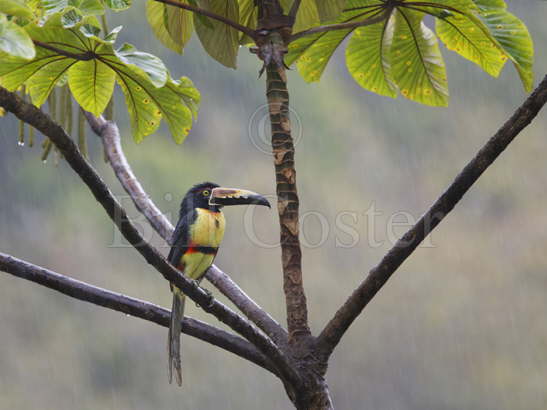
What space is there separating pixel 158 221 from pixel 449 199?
1110mm

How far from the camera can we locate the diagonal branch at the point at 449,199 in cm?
184

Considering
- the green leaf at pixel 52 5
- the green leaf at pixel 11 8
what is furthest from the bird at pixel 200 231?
the green leaf at pixel 11 8

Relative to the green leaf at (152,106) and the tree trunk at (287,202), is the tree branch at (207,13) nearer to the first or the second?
the tree trunk at (287,202)

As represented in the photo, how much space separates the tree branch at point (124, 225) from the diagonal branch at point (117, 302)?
0.41 ft

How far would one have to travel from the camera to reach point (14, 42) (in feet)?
4.51

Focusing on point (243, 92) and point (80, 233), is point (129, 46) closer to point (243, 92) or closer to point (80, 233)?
point (80, 233)

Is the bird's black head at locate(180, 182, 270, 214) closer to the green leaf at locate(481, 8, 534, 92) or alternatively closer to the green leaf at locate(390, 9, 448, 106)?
the green leaf at locate(390, 9, 448, 106)

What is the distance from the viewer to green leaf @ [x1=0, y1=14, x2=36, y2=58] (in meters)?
Answer: 1.36

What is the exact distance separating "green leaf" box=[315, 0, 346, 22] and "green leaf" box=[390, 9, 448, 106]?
28 cm

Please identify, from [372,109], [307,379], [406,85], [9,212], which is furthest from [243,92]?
[307,379]

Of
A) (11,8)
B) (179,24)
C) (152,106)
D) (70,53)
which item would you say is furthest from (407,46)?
(11,8)

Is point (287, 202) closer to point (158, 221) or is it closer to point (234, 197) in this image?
point (234, 197)

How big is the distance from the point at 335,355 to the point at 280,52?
30.4 ft

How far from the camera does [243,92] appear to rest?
10773mm
